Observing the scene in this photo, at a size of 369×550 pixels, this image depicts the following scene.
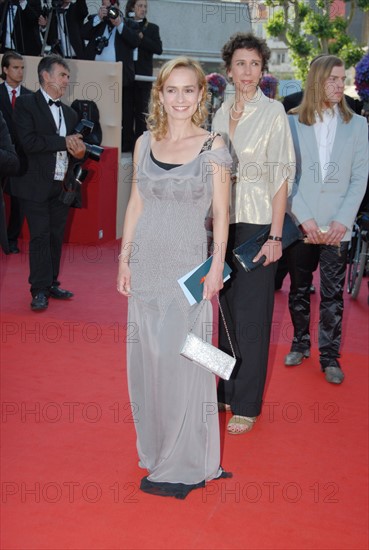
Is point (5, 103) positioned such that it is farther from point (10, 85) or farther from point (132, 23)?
point (132, 23)

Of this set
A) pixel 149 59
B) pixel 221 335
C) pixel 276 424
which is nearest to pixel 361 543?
pixel 276 424

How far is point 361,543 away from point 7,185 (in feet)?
13.9

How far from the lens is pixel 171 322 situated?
302 centimetres

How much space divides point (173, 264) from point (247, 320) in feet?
2.72

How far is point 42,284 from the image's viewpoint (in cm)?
577

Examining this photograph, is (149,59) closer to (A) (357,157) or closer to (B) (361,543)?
(A) (357,157)

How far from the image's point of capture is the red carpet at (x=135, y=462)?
289 cm

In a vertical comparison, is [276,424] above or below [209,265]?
below

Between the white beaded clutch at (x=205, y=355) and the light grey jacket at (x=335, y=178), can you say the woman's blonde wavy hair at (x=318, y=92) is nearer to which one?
the light grey jacket at (x=335, y=178)

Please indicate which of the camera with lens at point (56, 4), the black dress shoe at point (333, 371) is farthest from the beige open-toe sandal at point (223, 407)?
the camera with lens at point (56, 4)

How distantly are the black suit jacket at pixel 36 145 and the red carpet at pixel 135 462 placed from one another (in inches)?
41.6

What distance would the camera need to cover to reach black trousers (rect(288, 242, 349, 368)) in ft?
14.4

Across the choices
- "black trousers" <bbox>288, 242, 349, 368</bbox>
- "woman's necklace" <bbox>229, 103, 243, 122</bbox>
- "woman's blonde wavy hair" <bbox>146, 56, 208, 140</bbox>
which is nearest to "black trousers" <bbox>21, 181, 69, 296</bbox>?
"black trousers" <bbox>288, 242, 349, 368</bbox>

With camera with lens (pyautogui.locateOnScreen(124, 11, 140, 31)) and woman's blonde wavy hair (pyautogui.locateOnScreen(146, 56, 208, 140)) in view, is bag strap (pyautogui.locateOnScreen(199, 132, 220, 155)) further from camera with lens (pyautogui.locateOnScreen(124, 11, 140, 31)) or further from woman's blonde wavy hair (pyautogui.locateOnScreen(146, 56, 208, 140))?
camera with lens (pyautogui.locateOnScreen(124, 11, 140, 31))
